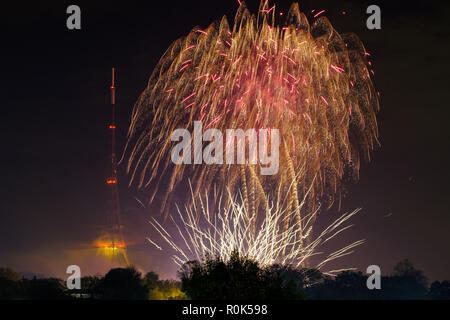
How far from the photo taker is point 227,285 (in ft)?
184

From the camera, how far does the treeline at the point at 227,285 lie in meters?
56.0

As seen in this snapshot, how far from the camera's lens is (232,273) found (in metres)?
56.4
